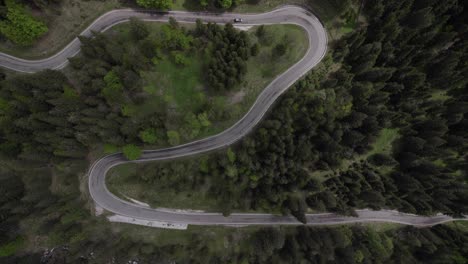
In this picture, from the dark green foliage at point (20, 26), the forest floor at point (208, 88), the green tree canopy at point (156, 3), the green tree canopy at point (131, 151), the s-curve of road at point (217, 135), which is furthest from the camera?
the s-curve of road at point (217, 135)

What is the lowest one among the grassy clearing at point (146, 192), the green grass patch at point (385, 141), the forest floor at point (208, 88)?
the grassy clearing at point (146, 192)

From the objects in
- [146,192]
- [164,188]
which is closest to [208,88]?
[164,188]

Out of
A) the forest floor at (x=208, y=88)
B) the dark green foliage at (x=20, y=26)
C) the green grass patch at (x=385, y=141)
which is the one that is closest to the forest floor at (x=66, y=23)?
the dark green foliage at (x=20, y=26)

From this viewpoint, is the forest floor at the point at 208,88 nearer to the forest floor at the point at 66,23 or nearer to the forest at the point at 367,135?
the forest floor at the point at 66,23

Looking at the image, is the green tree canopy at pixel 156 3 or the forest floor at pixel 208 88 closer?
the green tree canopy at pixel 156 3

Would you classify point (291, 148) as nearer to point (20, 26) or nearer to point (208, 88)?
point (208, 88)

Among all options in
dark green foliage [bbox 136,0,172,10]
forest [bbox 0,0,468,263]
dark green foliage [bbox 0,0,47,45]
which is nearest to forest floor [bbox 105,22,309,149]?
forest [bbox 0,0,468,263]

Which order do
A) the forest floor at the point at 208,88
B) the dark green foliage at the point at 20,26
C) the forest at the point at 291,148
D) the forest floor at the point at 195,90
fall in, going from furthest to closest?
1. the forest floor at the point at 195,90
2. the forest floor at the point at 208,88
3. the forest at the point at 291,148
4. the dark green foliage at the point at 20,26
